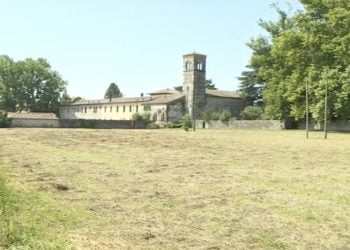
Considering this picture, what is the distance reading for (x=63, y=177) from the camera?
1614 cm

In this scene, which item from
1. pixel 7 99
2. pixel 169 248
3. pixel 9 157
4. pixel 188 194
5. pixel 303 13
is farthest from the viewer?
pixel 7 99

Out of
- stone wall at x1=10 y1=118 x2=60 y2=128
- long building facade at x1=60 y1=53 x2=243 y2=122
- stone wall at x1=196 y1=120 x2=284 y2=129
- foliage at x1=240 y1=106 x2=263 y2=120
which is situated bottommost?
stone wall at x1=10 y1=118 x2=60 y2=128

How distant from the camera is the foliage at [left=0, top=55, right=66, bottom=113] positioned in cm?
11869

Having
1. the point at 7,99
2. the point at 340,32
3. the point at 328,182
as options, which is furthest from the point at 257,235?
the point at 7,99

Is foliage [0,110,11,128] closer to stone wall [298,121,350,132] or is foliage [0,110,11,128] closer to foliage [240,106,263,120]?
foliage [240,106,263,120]

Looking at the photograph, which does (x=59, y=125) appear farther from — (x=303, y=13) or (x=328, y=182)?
(x=328, y=182)

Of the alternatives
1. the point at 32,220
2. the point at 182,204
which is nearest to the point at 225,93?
the point at 182,204

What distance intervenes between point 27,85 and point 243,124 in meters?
60.4

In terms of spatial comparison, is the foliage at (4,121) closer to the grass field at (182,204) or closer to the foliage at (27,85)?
the foliage at (27,85)

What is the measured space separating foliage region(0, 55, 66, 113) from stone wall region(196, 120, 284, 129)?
46.7 m

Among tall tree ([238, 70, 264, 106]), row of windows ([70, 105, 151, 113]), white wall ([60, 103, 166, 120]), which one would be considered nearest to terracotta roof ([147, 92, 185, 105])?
white wall ([60, 103, 166, 120])

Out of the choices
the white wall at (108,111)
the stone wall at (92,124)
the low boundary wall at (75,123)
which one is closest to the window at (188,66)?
the white wall at (108,111)

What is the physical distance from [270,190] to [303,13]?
54.6m

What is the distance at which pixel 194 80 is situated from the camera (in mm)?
102812
